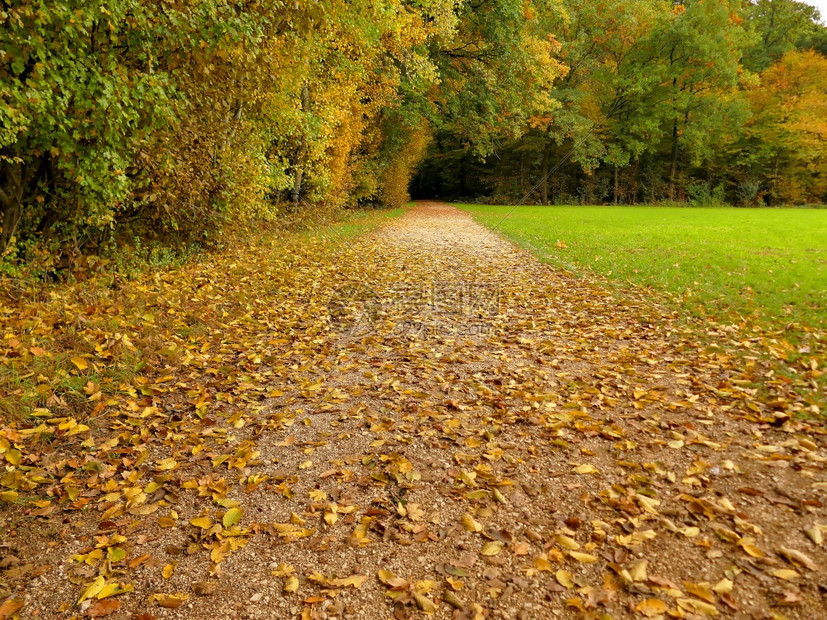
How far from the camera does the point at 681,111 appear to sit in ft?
124

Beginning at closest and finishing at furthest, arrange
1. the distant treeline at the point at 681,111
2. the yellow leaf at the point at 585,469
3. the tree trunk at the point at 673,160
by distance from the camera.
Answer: the yellow leaf at the point at 585,469 < the distant treeline at the point at 681,111 < the tree trunk at the point at 673,160

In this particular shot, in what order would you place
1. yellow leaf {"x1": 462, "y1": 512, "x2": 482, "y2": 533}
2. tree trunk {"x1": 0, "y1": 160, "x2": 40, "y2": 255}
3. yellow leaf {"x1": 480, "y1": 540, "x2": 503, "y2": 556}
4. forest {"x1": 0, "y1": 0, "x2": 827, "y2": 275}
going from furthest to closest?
tree trunk {"x1": 0, "y1": 160, "x2": 40, "y2": 255}
forest {"x1": 0, "y1": 0, "x2": 827, "y2": 275}
yellow leaf {"x1": 462, "y1": 512, "x2": 482, "y2": 533}
yellow leaf {"x1": 480, "y1": 540, "x2": 503, "y2": 556}

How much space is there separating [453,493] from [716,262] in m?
9.45

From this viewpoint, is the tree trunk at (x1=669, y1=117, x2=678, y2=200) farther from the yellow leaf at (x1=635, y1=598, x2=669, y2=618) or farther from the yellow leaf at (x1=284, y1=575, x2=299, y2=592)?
the yellow leaf at (x1=284, y1=575, x2=299, y2=592)

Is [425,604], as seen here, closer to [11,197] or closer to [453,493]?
[453,493]

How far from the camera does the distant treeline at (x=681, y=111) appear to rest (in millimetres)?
34250

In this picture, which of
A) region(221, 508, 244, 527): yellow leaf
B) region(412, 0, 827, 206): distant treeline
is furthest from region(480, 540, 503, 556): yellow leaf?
region(412, 0, 827, 206): distant treeline

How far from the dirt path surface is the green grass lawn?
1.75 metres

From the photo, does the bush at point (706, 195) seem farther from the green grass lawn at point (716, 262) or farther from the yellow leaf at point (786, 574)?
the yellow leaf at point (786, 574)

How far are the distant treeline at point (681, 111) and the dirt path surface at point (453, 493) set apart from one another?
30.5 m

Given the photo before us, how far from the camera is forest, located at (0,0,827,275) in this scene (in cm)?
570

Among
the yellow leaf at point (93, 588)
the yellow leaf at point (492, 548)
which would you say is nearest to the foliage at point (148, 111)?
the yellow leaf at point (93, 588)

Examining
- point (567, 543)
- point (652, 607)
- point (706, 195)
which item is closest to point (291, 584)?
point (567, 543)

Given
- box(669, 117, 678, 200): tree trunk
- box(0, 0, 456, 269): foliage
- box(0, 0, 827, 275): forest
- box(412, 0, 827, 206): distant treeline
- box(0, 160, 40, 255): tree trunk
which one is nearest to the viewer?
box(0, 0, 456, 269): foliage
